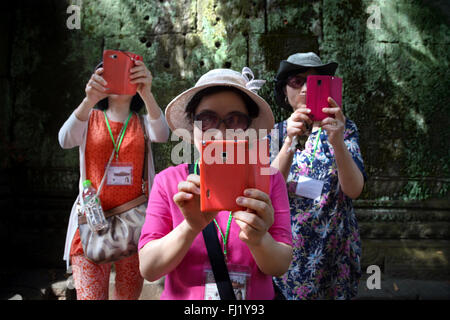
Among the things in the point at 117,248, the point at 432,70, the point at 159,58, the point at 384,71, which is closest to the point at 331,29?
the point at 384,71

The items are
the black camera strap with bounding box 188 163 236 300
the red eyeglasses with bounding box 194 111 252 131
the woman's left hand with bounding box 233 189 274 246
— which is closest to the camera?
the woman's left hand with bounding box 233 189 274 246

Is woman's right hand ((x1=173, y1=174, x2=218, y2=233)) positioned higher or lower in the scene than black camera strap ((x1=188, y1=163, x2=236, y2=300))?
higher

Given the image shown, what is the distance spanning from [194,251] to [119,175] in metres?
1.11

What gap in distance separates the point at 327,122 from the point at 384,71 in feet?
8.47

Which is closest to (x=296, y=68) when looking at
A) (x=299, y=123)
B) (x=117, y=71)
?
(x=299, y=123)

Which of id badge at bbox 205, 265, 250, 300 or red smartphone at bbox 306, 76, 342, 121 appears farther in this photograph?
red smartphone at bbox 306, 76, 342, 121

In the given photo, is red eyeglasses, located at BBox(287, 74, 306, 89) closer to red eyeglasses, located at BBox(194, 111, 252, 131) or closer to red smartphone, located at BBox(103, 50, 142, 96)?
red eyeglasses, located at BBox(194, 111, 252, 131)

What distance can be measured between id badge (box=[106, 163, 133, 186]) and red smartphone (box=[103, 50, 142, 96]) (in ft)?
1.59

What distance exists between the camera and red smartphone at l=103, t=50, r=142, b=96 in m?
2.01

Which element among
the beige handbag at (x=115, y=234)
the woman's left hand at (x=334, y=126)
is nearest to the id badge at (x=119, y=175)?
the beige handbag at (x=115, y=234)

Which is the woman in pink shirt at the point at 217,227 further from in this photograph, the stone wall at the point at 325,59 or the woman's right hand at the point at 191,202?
the stone wall at the point at 325,59

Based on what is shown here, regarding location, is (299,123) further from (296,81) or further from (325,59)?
(325,59)

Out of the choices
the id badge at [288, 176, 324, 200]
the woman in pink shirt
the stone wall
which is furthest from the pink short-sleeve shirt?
the stone wall

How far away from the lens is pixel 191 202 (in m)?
1.04
